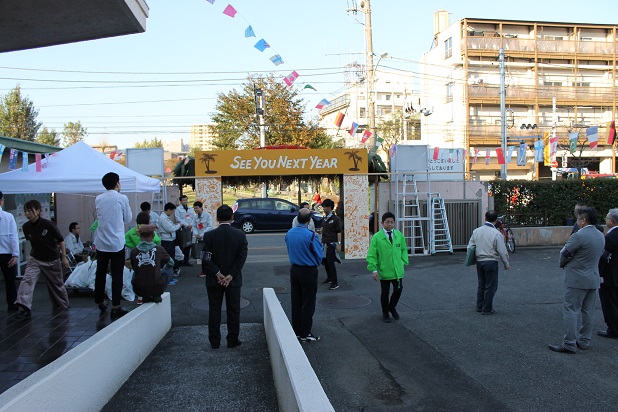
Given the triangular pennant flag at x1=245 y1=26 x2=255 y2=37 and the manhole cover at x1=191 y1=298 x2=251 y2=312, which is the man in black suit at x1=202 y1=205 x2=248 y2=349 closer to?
the manhole cover at x1=191 y1=298 x2=251 y2=312

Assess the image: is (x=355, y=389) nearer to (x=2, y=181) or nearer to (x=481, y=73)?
(x=2, y=181)

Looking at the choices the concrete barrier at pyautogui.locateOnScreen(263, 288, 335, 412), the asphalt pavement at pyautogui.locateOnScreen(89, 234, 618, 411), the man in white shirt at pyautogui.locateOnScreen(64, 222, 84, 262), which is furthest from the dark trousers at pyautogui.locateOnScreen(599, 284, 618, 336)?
the man in white shirt at pyautogui.locateOnScreen(64, 222, 84, 262)

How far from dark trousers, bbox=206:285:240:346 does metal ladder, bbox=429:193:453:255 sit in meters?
9.44

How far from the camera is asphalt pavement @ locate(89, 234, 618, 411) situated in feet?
14.9

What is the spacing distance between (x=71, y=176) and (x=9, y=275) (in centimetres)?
293

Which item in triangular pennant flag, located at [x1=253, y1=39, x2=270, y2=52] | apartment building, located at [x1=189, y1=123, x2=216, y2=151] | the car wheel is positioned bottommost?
the car wheel

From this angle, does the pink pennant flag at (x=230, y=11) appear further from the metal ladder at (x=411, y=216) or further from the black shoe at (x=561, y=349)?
the black shoe at (x=561, y=349)

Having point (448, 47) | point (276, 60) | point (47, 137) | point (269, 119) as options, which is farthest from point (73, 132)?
point (276, 60)

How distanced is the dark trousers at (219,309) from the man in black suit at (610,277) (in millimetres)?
4630

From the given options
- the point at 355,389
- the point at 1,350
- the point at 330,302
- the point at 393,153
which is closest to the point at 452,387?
the point at 355,389

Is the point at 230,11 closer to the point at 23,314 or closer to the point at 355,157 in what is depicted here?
the point at 355,157

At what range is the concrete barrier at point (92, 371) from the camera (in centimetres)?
322

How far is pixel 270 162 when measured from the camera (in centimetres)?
1348

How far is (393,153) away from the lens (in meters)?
14.4
